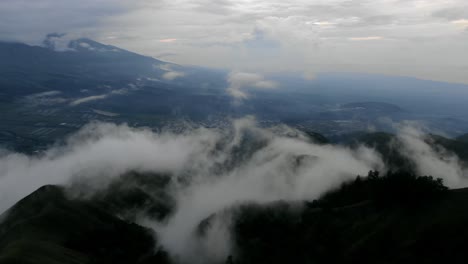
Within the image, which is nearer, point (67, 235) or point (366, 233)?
point (366, 233)

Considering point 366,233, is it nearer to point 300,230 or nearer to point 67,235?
point 300,230

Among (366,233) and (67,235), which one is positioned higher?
(366,233)

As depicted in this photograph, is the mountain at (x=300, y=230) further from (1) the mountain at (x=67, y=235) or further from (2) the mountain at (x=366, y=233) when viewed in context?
(1) the mountain at (x=67, y=235)

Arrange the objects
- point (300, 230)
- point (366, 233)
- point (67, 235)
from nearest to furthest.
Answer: point (366, 233) < point (300, 230) < point (67, 235)

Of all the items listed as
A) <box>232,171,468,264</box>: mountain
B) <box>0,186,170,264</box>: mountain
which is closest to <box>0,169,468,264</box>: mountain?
<box>232,171,468,264</box>: mountain

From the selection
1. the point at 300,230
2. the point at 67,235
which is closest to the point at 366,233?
the point at 300,230

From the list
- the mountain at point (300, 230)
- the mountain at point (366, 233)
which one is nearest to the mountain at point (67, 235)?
the mountain at point (300, 230)

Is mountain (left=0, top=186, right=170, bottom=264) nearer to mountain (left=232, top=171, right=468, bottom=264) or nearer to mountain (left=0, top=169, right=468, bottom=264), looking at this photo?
mountain (left=0, top=169, right=468, bottom=264)

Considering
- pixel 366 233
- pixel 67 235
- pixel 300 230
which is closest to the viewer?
pixel 366 233

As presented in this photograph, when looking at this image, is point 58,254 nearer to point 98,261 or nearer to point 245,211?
point 98,261

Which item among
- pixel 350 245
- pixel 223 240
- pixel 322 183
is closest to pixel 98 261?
pixel 223 240

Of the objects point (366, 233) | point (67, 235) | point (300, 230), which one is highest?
point (366, 233)
